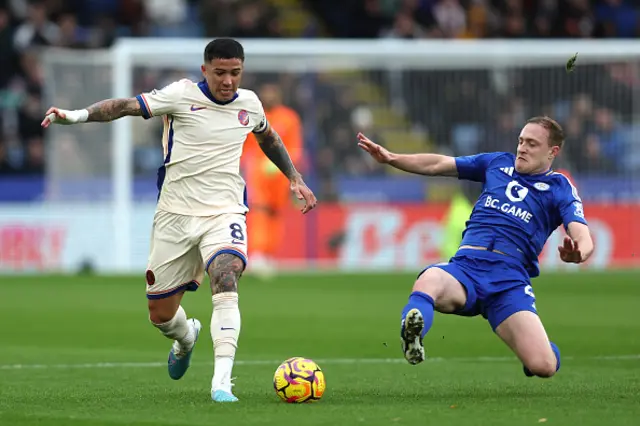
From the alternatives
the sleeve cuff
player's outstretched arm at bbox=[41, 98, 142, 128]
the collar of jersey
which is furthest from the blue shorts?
player's outstretched arm at bbox=[41, 98, 142, 128]

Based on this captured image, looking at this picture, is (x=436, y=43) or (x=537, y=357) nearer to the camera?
(x=537, y=357)

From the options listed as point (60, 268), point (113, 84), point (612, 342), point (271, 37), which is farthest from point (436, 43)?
point (612, 342)

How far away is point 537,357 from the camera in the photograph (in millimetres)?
8344

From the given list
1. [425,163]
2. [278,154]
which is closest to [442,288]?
[425,163]

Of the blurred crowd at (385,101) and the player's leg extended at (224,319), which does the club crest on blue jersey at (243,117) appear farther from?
the blurred crowd at (385,101)

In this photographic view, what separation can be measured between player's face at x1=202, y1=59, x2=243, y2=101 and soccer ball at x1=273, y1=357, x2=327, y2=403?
1.89 m

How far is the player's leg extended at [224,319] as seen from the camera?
800 cm

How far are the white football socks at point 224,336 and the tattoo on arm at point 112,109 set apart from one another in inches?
53.6

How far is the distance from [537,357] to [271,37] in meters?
19.3

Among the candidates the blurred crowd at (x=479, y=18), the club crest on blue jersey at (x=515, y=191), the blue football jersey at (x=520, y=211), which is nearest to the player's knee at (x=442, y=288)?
the blue football jersey at (x=520, y=211)

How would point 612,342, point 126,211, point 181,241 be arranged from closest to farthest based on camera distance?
point 181,241 < point 612,342 < point 126,211

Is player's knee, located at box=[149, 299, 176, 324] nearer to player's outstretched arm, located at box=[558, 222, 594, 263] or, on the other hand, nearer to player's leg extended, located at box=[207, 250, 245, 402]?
player's leg extended, located at box=[207, 250, 245, 402]

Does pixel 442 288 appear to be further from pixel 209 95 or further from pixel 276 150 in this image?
pixel 209 95

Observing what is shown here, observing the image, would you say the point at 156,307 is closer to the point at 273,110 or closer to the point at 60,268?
the point at 273,110
